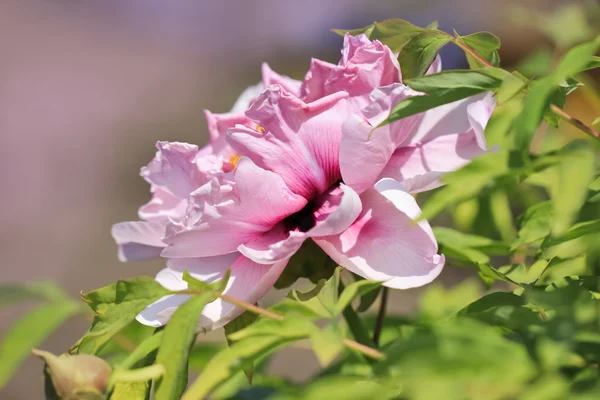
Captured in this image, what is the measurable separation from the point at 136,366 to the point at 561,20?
0.45 meters

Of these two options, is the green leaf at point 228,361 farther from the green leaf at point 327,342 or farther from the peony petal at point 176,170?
the peony petal at point 176,170

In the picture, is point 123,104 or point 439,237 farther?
point 123,104

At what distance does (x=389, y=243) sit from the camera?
31 cm

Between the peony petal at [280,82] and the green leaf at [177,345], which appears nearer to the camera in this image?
the green leaf at [177,345]

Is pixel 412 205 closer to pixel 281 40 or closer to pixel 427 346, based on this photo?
pixel 427 346

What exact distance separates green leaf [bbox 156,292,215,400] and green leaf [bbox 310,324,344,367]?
50 millimetres

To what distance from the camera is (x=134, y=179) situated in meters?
2.34

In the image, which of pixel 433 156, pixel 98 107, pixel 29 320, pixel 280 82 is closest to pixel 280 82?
pixel 280 82

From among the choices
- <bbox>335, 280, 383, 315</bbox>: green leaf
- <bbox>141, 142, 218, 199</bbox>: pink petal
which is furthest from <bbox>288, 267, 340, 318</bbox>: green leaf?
<bbox>141, 142, 218, 199</bbox>: pink petal

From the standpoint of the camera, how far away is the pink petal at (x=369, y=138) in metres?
0.30

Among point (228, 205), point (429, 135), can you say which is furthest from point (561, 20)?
point (228, 205)

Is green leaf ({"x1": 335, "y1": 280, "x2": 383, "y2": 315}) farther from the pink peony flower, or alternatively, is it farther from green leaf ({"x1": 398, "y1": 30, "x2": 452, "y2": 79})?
green leaf ({"x1": 398, "y1": 30, "x2": 452, "y2": 79})

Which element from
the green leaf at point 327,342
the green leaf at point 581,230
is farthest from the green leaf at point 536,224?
the green leaf at point 327,342

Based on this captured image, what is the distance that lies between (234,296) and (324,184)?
0.07 meters
